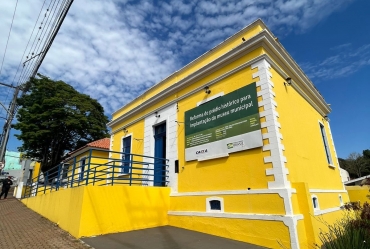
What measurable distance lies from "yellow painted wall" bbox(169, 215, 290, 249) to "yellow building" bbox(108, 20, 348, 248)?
22mm

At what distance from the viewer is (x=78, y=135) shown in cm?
2389

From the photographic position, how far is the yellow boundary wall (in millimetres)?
6266

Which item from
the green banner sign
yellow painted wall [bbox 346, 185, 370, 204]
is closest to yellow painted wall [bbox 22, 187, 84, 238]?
the green banner sign

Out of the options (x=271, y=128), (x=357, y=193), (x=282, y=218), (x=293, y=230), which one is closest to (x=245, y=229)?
(x=282, y=218)

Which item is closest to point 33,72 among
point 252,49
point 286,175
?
point 252,49

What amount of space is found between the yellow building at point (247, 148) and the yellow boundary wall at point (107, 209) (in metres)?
0.75

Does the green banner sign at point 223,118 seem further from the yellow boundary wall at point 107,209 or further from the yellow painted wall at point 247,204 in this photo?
the yellow boundary wall at point 107,209

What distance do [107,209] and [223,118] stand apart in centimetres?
455

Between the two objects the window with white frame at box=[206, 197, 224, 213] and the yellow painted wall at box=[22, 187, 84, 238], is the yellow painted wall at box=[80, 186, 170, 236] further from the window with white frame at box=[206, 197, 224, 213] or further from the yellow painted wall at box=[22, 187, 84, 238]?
the window with white frame at box=[206, 197, 224, 213]

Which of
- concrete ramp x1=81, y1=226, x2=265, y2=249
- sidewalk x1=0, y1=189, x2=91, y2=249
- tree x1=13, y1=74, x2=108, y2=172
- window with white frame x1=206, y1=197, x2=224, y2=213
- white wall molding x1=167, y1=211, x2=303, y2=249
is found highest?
tree x1=13, y1=74, x2=108, y2=172

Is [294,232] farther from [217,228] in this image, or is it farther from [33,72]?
[33,72]

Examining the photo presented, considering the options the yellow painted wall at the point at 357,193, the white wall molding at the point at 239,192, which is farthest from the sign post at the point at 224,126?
the yellow painted wall at the point at 357,193

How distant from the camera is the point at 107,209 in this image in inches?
263

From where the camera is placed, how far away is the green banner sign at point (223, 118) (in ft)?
22.1
